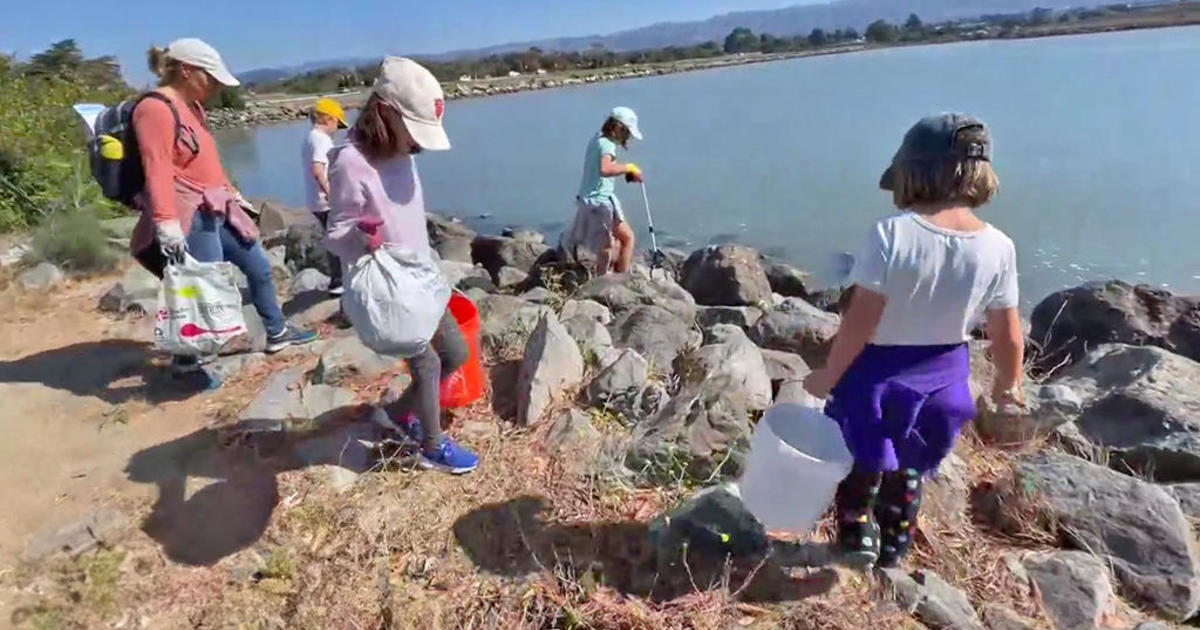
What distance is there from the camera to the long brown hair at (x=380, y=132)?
2.73m

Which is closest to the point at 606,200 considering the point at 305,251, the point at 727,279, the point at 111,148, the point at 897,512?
the point at 727,279

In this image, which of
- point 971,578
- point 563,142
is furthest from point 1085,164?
point 971,578

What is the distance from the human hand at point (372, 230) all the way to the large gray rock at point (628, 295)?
2.47 m

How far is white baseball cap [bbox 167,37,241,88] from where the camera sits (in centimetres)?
362

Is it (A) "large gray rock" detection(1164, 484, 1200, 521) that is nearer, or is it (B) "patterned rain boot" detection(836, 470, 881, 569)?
(B) "patterned rain boot" detection(836, 470, 881, 569)

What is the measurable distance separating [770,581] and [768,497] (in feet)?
1.02

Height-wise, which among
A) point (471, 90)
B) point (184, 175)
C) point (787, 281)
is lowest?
point (787, 281)

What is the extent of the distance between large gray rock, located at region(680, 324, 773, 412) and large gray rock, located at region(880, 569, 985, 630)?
3.47ft

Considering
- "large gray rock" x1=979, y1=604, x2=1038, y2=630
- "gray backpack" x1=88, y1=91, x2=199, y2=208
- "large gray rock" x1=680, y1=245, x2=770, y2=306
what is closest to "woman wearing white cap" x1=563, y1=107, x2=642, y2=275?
"large gray rock" x1=680, y1=245, x2=770, y2=306

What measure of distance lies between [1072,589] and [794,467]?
1101mm

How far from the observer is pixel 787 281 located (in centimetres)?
896

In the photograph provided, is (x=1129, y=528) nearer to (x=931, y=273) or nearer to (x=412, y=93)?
(x=931, y=273)

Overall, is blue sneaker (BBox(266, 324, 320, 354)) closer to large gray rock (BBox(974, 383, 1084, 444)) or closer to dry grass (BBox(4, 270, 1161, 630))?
dry grass (BBox(4, 270, 1161, 630))

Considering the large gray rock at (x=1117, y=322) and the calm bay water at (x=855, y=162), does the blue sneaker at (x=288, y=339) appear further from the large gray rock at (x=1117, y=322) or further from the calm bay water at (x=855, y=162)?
the calm bay water at (x=855, y=162)
